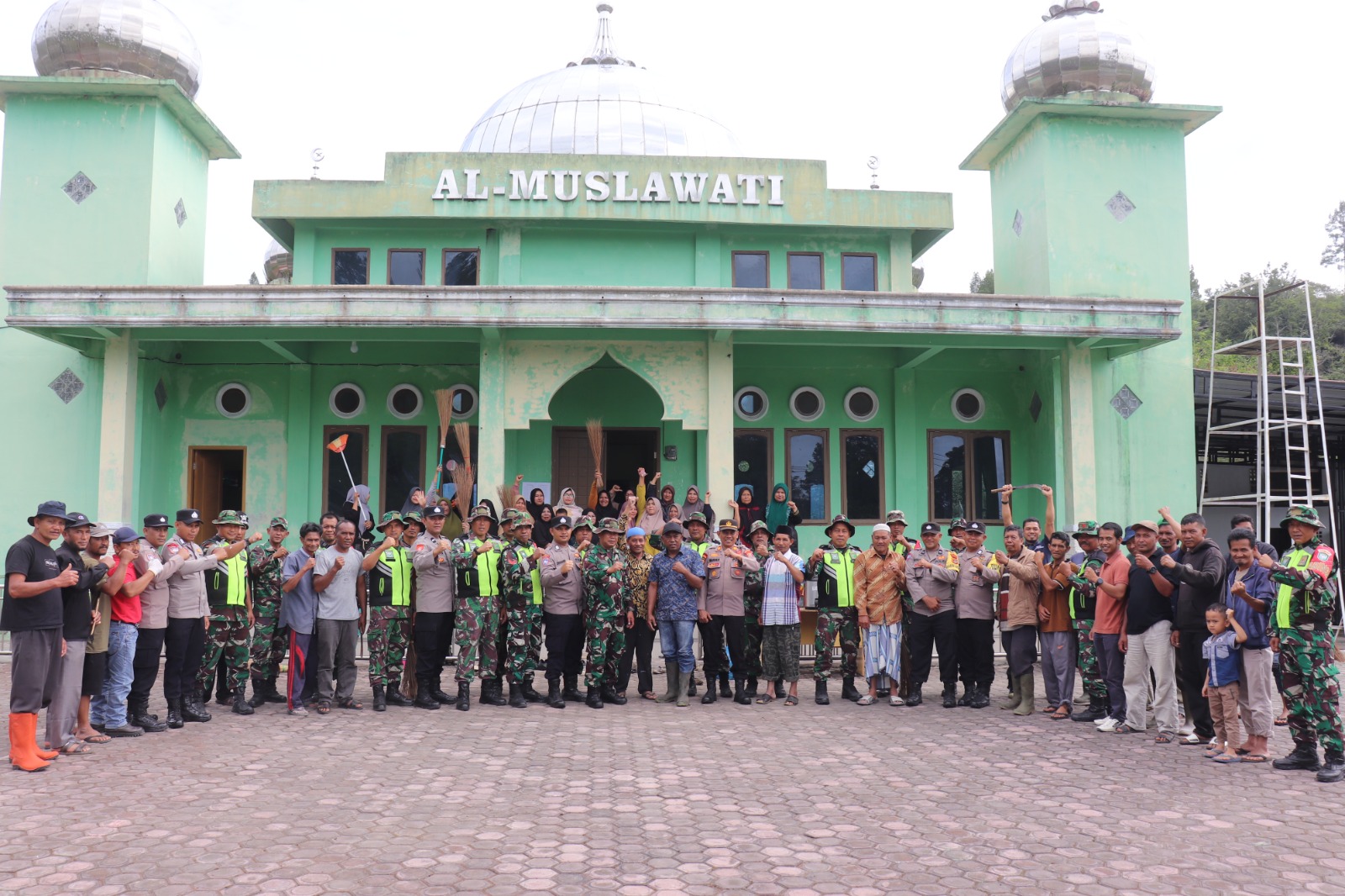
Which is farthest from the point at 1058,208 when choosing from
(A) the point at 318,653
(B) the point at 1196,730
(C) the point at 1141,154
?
(A) the point at 318,653

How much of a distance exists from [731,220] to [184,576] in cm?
1145

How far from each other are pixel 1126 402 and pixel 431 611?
40.3 ft

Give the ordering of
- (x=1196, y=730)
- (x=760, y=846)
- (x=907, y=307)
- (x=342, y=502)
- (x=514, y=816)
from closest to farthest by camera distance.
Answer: (x=760, y=846) < (x=514, y=816) < (x=1196, y=730) < (x=907, y=307) < (x=342, y=502)

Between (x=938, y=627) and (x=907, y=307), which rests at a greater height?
(x=907, y=307)

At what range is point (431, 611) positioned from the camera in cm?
952

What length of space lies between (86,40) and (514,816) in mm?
17070

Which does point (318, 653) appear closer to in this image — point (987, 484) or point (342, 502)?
point (342, 502)

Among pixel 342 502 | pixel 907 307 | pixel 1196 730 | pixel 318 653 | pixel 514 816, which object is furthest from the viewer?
pixel 342 502

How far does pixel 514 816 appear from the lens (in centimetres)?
561

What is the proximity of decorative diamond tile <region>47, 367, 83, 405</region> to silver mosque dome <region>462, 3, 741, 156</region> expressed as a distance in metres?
9.05

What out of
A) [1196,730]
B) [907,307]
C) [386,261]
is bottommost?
[1196,730]

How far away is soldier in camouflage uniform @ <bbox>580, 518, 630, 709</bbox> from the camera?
31.8 feet

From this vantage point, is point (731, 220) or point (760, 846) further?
point (731, 220)

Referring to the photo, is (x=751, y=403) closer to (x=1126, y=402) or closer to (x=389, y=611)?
(x=1126, y=402)
